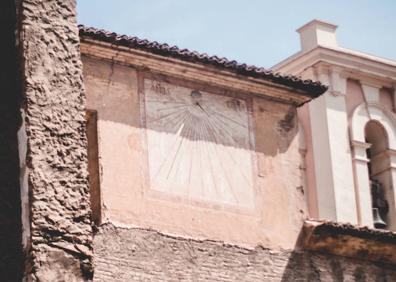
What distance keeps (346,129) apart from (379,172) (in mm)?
839

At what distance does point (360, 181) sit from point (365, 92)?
1.63m

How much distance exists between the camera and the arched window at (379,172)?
20.5 metres

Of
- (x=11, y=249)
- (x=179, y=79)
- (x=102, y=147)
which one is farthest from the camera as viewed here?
(x=179, y=79)

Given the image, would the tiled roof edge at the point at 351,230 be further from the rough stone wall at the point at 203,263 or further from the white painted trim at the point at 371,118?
the white painted trim at the point at 371,118

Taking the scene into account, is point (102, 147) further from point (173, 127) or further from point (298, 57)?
point (298, 57)

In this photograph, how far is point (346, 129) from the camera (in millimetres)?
20781

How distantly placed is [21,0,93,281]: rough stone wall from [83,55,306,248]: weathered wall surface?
28.9 feet

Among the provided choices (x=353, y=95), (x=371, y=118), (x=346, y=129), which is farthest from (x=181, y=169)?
(x=371, y=118)

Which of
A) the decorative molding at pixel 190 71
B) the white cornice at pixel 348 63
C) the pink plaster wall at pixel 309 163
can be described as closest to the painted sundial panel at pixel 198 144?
the decorative molding at pixel 190 71

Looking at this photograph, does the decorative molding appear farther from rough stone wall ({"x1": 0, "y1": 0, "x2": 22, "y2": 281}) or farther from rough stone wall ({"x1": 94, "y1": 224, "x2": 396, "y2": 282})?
rough stone wall ({"x1": 0, "y1": 0, "x2": 22, "y2": 281})

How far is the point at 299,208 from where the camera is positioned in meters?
17.5

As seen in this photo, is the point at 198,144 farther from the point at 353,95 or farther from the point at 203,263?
the point at 353,95

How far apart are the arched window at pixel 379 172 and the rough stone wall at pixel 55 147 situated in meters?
13.9

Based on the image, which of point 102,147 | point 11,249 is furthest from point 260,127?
point 11,249
